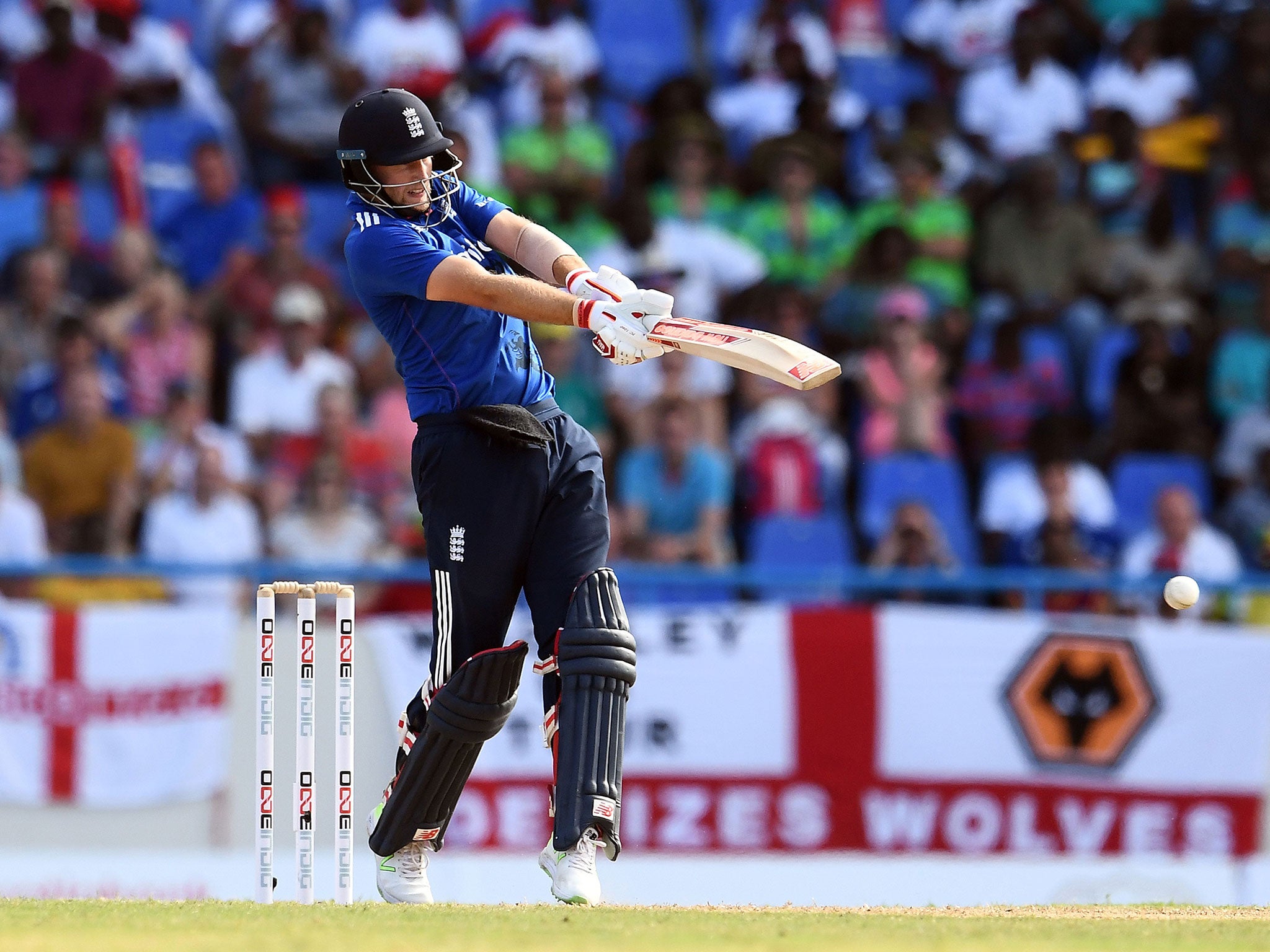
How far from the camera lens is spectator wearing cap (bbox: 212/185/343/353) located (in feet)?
37.9

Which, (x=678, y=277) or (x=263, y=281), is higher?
(x=263, y=281)

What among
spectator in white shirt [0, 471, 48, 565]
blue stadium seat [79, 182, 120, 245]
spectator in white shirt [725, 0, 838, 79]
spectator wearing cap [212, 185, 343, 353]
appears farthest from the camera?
spectator in white shirt [725, 0, 838, 79]

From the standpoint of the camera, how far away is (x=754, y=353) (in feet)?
17.8

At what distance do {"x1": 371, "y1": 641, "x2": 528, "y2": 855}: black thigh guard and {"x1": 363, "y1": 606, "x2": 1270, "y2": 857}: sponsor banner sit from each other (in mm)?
3073

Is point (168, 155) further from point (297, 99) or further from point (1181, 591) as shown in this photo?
point (1181, 591)

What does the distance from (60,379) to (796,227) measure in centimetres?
465

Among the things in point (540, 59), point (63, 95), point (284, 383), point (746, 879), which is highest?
point (540, 59)

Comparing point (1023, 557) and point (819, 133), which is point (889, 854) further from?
point (819, 133)

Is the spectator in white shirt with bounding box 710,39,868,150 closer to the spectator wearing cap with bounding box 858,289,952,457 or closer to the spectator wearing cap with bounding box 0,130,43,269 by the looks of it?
the spectator wearing cap with bounding box 858,289,952,457

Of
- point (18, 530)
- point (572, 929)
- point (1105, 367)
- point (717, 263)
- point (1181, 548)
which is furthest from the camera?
point (717, 263)

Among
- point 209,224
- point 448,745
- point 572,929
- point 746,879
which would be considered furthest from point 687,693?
point 209,224

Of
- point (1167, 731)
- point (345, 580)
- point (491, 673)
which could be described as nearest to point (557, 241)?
point (491, 673)

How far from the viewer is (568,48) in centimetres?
1340

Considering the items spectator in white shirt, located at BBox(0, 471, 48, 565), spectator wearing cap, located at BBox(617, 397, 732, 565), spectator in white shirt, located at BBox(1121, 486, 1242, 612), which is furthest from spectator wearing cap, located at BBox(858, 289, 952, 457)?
spectator in white shirt, located at BBox(0, 471, 48, 565)
